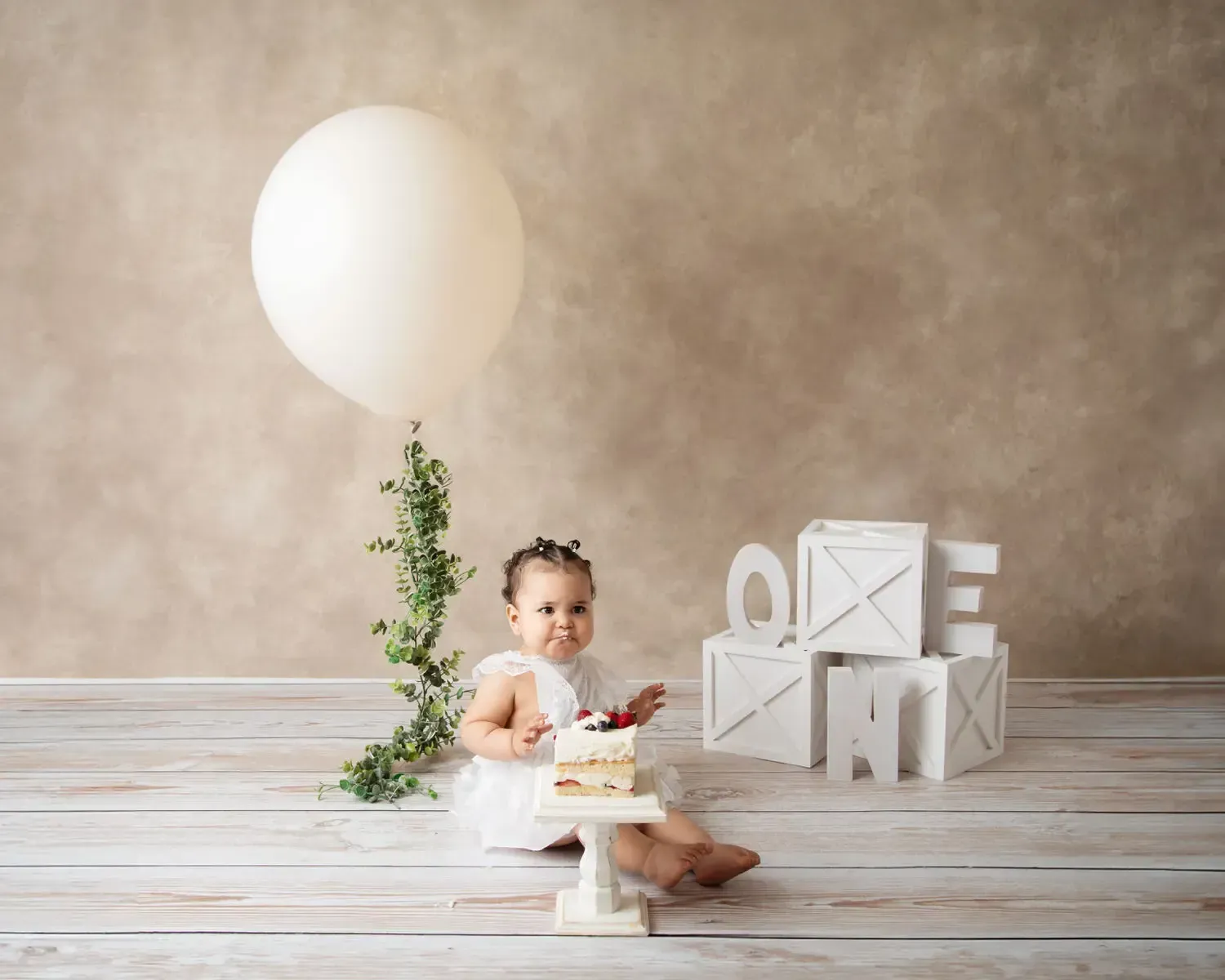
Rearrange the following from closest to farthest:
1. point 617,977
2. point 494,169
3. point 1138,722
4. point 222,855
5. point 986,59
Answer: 1. point 617,977
2. point 222,855
3. point 494,169
4. point 1138,722
5. point 986,59

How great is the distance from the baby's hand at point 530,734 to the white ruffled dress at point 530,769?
110 millimetres

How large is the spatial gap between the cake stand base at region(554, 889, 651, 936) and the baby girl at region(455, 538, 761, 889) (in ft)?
0.39

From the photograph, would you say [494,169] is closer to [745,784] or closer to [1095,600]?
[745,784]

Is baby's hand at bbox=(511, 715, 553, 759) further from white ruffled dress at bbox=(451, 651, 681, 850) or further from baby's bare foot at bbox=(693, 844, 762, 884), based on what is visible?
baby's bare foot at bbox=(693, 844, 762, 884)

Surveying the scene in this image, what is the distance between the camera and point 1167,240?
9.01ft

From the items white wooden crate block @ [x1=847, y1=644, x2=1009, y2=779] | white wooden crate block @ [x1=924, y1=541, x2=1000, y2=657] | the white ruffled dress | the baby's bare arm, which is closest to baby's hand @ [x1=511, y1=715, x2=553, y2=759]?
the baby's bare arm

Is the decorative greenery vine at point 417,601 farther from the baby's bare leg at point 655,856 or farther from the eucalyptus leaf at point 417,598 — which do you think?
the baby's bare leg at point 655,856

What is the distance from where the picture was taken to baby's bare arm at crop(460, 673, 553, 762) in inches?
74.7

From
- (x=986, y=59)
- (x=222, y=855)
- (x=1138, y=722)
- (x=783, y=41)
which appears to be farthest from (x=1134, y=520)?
(x=222, y=855)

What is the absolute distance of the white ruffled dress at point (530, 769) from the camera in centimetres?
188

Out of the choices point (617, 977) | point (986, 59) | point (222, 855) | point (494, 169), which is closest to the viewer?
point (617, 977)

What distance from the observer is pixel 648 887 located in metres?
1.76

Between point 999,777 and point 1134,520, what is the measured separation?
1.00 metres

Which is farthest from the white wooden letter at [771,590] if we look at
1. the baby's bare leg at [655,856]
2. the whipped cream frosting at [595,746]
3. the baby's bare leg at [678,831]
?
the whipped cream frosting at [595,746]
